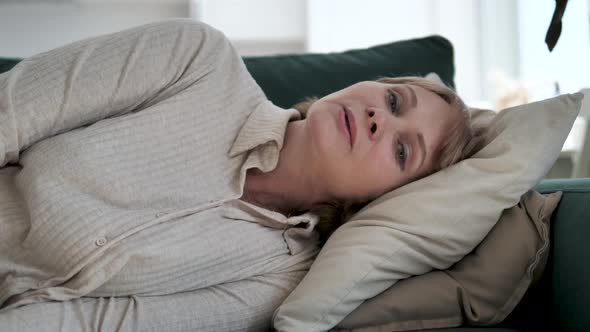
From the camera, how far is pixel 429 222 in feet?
3.79

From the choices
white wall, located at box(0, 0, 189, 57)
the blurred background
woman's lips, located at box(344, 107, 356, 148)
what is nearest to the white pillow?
woman's lips, located at box(344, 107, 356, 148)

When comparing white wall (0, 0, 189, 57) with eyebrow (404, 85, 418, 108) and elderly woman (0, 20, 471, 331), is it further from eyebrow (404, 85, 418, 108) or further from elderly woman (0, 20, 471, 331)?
eyebrow (404, 85, 418, 108)

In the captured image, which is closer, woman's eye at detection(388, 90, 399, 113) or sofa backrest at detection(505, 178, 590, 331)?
sofa backrest at detection(505, 178, 590, 331)

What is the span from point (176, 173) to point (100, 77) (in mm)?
225

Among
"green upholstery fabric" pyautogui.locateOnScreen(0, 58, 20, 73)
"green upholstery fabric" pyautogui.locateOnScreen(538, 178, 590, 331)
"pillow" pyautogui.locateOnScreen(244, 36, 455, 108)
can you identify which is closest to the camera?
"green upholstery fabric" pyautogui.locateOnScreen(538, 178, 590, 331)

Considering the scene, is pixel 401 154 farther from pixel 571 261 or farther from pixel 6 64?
pixel 6 64

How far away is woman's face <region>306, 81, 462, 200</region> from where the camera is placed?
131 cm

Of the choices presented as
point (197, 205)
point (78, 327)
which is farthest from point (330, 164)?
point (78, 327)

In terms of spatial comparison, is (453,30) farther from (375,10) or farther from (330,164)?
(330,164)

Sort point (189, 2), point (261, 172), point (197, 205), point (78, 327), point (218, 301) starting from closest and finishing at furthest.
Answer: point (78, 327) → point (218, 301) → point (197, 205) → point (261, 172) → point (189, 2)

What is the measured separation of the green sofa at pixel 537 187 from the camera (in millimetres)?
1077

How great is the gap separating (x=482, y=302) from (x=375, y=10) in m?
2.64

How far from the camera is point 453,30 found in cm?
356

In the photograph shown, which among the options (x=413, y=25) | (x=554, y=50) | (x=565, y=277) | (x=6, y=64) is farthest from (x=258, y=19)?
(x=565, y=277)
